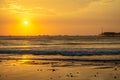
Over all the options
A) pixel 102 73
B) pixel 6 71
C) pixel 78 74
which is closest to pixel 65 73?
pixel 78 74

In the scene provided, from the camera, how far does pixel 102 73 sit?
19953 mm

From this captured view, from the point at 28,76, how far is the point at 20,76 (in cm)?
46

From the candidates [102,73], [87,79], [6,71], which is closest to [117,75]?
[102,73]

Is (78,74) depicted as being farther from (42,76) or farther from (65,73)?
(42,76)

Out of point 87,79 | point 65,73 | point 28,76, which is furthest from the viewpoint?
point 65,73

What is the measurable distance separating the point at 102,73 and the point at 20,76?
197 inches

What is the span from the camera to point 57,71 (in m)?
20.9

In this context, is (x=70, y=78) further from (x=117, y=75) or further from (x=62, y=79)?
(x=117, y=75)

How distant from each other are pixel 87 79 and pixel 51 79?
6.38 ft

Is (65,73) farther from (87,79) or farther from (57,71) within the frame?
(87,79)

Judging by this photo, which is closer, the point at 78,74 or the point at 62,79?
the point at 62,79

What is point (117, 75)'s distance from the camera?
1909 centimetres

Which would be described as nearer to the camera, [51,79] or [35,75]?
[51,79]

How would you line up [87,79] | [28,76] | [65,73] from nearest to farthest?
1. [87,79]
2. [28,76]
3. [65,73]
